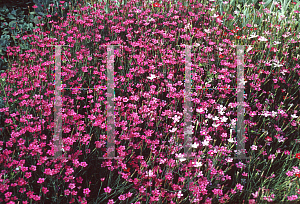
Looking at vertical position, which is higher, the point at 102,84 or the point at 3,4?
the point at 3,4

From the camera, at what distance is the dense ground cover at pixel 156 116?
2.34 meters

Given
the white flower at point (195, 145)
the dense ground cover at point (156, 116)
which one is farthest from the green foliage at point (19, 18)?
the white flower at point (195, 145)

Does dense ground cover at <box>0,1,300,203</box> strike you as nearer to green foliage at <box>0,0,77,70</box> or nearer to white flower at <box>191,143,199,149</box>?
white flower at <box>191,143,199,149</box>

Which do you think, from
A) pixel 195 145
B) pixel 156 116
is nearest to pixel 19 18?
pixel 156 116

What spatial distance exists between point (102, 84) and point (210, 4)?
219 centimetres

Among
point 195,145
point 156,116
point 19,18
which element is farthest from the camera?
point 19,18

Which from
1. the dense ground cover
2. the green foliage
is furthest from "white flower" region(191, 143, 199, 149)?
the green foliage

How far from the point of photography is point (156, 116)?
2.71 m

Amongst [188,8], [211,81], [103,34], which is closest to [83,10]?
[103,34]

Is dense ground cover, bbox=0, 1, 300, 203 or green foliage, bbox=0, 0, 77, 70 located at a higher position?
green foliage, bbox=0, 0, 77, 70

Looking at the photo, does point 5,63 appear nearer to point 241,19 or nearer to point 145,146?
point 145,146

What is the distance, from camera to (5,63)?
4.00m

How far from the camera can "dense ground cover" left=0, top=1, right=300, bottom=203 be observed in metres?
2.34

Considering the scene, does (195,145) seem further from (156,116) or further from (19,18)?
(19,18)
